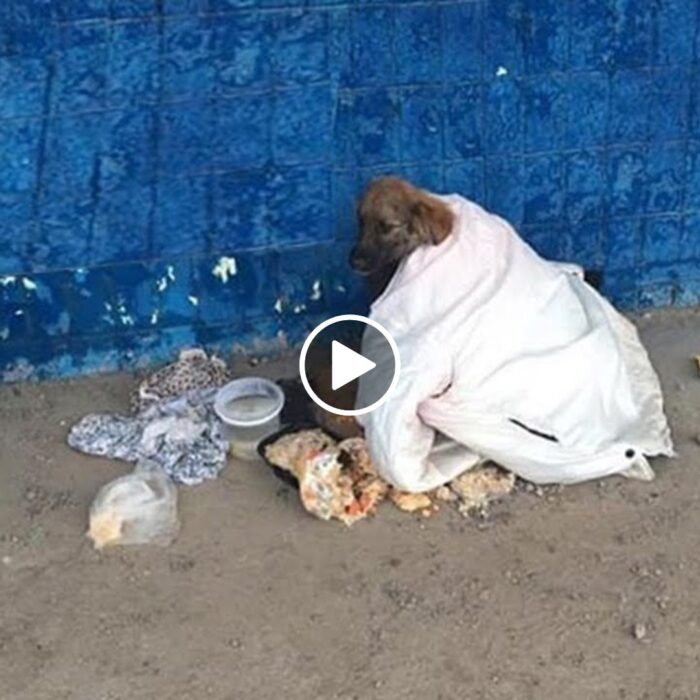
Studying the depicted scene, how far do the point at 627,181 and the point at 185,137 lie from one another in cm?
138

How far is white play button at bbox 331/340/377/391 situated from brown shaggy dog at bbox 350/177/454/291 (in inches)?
11.6

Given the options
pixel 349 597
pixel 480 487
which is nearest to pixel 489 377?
pixel 480 487

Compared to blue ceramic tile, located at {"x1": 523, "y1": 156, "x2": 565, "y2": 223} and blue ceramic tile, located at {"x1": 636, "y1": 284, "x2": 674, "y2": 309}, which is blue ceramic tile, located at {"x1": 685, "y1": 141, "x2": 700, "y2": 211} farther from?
blue ceramic tile, located at {"x1": 523, "y1": 156, "x2": 565, "y2": 223}

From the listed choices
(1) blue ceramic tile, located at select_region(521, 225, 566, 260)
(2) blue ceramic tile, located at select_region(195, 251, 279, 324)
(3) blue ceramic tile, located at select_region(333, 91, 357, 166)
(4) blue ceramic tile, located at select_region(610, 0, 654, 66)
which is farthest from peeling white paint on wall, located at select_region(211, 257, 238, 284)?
(4) blue ceramic tile, located at select_region(610, 0, 654, 66)

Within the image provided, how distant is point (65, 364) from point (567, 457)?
157 cm

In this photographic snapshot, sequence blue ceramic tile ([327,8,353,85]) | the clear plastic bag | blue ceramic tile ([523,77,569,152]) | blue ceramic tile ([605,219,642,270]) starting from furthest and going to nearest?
blue ceramic tile ([605,219,642,270]) < blue ceramic tile ([523,77,569,152]) < blue ceramic tile ([327,8,353,85]) < the clear plastic bag

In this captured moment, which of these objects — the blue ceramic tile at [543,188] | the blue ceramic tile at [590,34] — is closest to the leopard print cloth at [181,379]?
the blue ceramic tile at [543,188]

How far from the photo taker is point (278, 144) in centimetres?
424

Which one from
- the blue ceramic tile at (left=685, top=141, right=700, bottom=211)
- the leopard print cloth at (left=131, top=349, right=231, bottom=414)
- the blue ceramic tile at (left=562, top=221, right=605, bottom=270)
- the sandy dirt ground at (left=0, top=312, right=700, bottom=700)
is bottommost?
the sandy dirt ground at (left=0, top=312, right=700, bottom=700)

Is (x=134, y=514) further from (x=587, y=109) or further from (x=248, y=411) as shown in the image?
(x=587, y=109)

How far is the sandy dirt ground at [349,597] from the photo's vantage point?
137 inches

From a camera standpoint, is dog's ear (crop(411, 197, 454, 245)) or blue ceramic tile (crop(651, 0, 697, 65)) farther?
blue ceramic tile (crop(651, 0, 697, 65))

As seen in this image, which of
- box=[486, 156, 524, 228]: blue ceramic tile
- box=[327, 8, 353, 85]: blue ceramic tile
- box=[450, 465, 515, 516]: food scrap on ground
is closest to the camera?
box=[450, 465, 515, 516]: food scrap on ground

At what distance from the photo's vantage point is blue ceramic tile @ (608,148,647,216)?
4508mm
